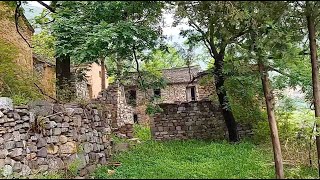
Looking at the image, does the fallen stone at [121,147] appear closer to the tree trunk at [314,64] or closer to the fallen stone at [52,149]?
the fallen stone at [52,149]

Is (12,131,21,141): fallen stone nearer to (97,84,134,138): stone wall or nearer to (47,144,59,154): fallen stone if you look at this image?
(47,144,59,154): fallen stone

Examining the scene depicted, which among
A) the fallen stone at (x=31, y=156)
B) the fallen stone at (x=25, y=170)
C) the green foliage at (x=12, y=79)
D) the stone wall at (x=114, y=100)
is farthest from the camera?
the stone wall at (x=114, y=100)

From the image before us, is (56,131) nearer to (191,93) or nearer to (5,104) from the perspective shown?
(5,104)

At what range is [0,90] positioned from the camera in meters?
9.81

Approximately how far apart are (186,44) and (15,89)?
17.0 ft

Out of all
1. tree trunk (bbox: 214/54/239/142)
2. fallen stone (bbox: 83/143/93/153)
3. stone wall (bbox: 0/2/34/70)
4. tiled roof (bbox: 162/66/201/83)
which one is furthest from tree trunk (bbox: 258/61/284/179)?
tiled roof (bbox: 162/66/201/83)

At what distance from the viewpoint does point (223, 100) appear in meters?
13.0

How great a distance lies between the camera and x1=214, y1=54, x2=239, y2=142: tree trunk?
12266 mm

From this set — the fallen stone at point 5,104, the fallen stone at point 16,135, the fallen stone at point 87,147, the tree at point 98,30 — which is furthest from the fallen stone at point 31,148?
the tree at point 98,30

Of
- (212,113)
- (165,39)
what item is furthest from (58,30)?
(212,113)

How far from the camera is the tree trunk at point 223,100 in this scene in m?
12.3

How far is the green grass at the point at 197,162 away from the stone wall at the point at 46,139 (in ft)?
2.18

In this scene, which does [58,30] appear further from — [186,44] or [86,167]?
[186,44]

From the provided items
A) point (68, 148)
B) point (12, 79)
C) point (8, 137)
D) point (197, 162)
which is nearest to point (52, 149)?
point (68, 148)
